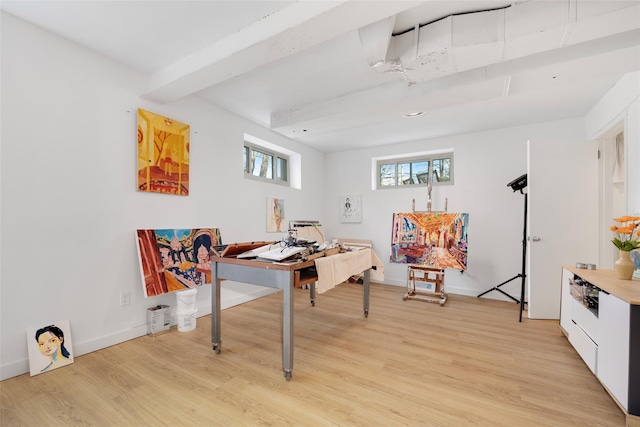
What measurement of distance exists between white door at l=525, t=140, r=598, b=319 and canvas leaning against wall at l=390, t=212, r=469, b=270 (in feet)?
A: 3.16

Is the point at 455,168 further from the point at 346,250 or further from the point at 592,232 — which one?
the point at 346,250

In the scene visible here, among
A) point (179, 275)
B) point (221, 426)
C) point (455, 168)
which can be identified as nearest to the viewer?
point (221, 426)

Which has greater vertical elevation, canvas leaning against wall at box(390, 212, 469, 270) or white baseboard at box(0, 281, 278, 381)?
canvas leaning against wall at box(390, 212, 469, 270)

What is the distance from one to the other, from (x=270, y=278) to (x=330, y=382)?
2.95ft

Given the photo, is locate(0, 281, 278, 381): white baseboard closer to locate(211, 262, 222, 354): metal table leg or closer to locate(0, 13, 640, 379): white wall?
locate(0, 13, 640, 379): white wall

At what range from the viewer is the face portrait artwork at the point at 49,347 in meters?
2.16

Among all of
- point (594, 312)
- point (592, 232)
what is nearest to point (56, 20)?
point (594, 312)

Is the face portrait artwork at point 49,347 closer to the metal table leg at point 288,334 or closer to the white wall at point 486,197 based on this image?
the metal table leg at point 288,334

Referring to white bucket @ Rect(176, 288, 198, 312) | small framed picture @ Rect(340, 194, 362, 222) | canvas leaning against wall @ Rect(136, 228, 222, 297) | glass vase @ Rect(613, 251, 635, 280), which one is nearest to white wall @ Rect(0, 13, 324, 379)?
canvas leaning against wall @ Rect(136, 228, 222, 297)

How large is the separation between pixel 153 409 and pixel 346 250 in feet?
6.94

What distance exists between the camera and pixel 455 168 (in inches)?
188

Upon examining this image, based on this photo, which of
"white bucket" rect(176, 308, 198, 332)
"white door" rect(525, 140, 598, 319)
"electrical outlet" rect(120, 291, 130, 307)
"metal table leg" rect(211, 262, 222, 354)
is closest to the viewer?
"metal table leg" rect(211, 262, 222, 354)

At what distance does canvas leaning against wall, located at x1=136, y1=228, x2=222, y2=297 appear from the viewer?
112 inches

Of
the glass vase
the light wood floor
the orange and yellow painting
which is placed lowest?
the light wood floor
